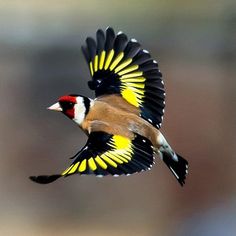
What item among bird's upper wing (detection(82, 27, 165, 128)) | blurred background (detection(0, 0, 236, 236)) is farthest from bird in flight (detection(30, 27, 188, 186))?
blurred background (detection(0, 0, 236, 236))

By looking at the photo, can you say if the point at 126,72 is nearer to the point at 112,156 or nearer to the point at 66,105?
the point at 66,105

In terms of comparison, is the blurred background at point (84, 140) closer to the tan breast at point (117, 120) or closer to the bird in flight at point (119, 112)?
the bird in flight at point (119, 112)

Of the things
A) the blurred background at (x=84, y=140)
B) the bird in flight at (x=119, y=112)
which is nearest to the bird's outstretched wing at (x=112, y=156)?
the bird in flight at (x=119, y=112)

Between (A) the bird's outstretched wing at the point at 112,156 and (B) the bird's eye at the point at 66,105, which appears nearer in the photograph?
(A) the bird's outstretched wing at the point at 112,156

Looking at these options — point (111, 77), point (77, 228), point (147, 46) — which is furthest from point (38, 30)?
point (111, 77)

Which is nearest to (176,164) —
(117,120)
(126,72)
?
(117,120)

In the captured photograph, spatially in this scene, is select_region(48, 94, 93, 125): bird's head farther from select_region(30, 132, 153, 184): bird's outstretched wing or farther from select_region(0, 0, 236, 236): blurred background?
select_region(0, 0, 236, 236): blurred background
